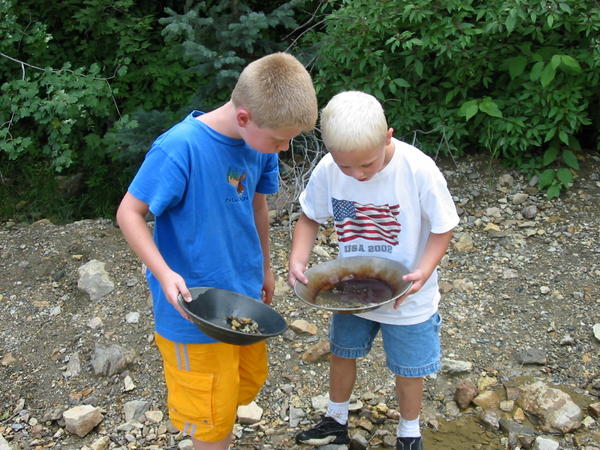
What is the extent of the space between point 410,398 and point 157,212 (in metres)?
1.17

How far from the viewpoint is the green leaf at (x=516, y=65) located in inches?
170

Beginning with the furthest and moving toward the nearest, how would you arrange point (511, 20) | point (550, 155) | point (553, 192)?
point (550, 155), point (553, 192), point (511, 20)

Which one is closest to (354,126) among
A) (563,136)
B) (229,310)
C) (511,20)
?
(229,310)

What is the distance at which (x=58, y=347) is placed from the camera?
334 centimetres

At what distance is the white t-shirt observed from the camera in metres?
2.11

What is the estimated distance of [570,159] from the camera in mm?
4414

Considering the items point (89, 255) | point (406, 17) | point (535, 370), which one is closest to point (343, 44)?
point (406, 17)

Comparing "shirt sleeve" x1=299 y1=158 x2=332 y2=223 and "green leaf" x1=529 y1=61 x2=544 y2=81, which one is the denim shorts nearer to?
"shirt sleeve" x1=299 y1=158 x2=332 y2=223

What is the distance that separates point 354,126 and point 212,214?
498 mm

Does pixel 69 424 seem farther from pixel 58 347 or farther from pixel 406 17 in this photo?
pixel 406 17

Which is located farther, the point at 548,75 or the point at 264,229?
the point at 548,75

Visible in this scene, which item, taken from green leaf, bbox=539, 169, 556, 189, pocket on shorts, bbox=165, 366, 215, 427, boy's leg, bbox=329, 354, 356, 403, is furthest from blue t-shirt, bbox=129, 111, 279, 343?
green leaf, bbox=539, 169, 556, 189

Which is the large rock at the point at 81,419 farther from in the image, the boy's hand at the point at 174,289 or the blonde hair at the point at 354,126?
the blonde hair at the point at 354,126

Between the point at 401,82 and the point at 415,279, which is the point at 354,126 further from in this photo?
the point at 401,82
